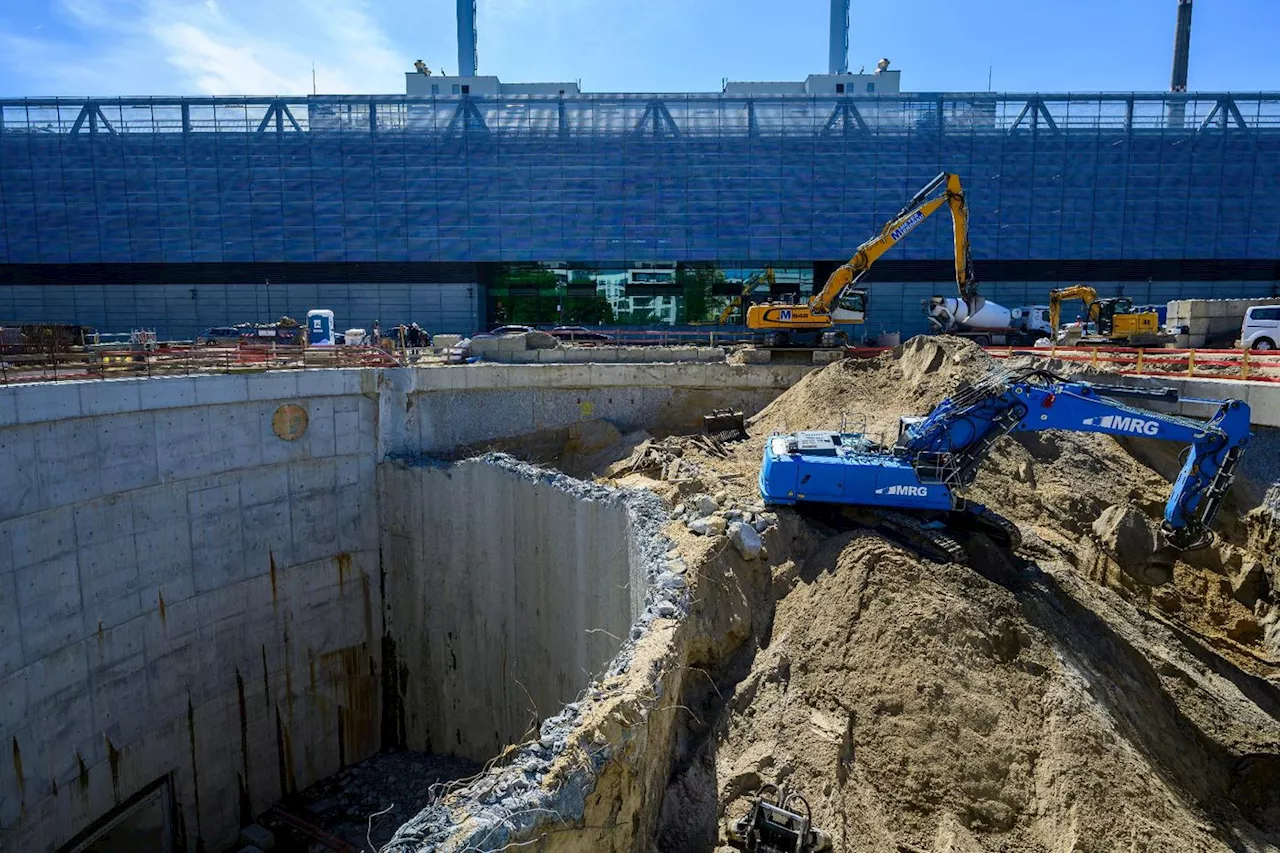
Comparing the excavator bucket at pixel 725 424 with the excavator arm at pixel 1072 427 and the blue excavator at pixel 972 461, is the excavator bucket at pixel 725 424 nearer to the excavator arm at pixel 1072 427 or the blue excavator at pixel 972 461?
the blue excavator at pixel 972 461

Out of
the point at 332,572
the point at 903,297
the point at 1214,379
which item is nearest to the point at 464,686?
the point at 332,572

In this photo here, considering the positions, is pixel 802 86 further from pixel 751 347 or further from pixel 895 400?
pixel 895 400

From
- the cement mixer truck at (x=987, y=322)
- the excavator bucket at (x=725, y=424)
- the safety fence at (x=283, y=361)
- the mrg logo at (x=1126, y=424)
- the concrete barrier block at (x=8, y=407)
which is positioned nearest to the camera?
the mrg logo at (x=1126, y=424)

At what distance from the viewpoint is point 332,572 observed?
16.1m

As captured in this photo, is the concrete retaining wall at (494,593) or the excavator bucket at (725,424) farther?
the excavator bucket at (725,424)

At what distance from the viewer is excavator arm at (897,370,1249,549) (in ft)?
33.9

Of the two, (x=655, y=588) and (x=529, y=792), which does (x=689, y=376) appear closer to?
(x=655, y=588)

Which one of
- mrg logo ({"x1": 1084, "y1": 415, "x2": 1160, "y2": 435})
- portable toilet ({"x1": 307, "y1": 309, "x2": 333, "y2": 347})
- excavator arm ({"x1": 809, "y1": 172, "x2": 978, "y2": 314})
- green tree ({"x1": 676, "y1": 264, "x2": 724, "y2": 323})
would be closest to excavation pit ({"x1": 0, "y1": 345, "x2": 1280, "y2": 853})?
mrg logo ({"x1": 1084, "y1": 415, "x2": 1160, "y2": 435})

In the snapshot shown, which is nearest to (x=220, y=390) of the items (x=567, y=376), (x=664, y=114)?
(x=567, y=376)

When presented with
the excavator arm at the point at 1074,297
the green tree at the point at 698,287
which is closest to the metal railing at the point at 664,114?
the green tree at the point at 698,287

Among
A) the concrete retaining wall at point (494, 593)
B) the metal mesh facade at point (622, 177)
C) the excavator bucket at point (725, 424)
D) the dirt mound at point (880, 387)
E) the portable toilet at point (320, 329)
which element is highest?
the metal mesh facade at point (622, 177)

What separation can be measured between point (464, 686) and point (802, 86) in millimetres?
→ 40027

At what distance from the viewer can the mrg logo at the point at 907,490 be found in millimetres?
10406

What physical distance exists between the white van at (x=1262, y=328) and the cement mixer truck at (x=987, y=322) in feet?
23.1
